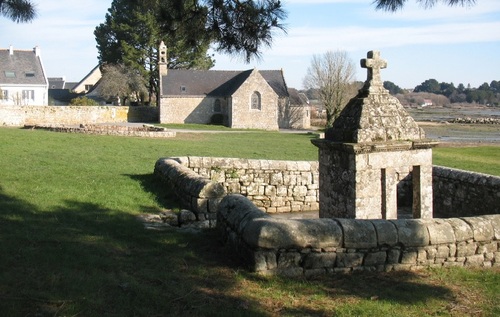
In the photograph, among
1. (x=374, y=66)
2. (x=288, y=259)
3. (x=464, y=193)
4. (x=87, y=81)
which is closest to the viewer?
(x=288, y=259)

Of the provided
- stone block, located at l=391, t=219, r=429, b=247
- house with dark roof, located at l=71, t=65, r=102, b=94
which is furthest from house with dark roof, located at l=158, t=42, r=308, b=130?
stone block, located at l=391, t=219, r=429, b=247

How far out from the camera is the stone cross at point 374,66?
7.95 m

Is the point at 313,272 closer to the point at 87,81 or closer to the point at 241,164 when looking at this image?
the point at 241,164

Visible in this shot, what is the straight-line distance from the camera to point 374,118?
7.79 m

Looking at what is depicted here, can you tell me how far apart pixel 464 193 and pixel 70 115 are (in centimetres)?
4247

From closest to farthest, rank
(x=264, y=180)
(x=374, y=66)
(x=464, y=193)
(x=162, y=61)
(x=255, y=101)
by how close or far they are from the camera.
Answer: (x=374, y=66)
(x=464, y=193)
(x=264, y=180)
(x=255, y=101)
(x=162, y=61)

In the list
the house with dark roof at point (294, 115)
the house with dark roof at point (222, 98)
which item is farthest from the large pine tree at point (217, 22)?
the house with dark roof at point (294, 115)

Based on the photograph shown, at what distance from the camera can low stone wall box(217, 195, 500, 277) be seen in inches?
225

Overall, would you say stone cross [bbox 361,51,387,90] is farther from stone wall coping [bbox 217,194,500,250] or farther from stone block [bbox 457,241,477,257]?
stone block [bbox 457,241,477,257]

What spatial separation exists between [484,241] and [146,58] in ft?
189

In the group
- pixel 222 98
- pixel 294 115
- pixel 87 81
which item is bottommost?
pixel 294 115

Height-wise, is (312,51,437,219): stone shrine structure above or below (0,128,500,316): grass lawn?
above

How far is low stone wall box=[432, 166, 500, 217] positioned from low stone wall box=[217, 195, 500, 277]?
3115 millimetres

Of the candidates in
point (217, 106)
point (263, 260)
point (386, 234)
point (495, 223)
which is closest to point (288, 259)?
point (263, 260)
